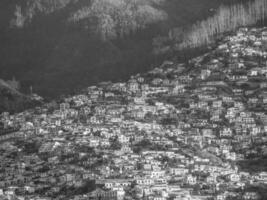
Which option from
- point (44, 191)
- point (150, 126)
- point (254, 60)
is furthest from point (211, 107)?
point (44, 191)

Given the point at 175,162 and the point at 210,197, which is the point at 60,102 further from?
the point at 210,197

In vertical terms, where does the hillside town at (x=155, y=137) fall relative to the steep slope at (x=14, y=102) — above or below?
below

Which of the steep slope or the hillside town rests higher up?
the steep slope

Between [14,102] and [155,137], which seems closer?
[155,137]

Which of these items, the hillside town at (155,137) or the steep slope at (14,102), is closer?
the hillside town at (155,137)

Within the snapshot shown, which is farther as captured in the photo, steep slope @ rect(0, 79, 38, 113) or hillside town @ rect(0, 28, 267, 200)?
steep slope @ rect(0, 79, 38, 113)

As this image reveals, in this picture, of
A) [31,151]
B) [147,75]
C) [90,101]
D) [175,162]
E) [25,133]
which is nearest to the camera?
[175,162]

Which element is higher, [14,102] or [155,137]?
[14,102]

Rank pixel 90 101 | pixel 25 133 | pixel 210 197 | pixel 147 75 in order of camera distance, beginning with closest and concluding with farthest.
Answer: pixel 210 197
pixel 25 133
pixel 90 101
pixel 147 75
